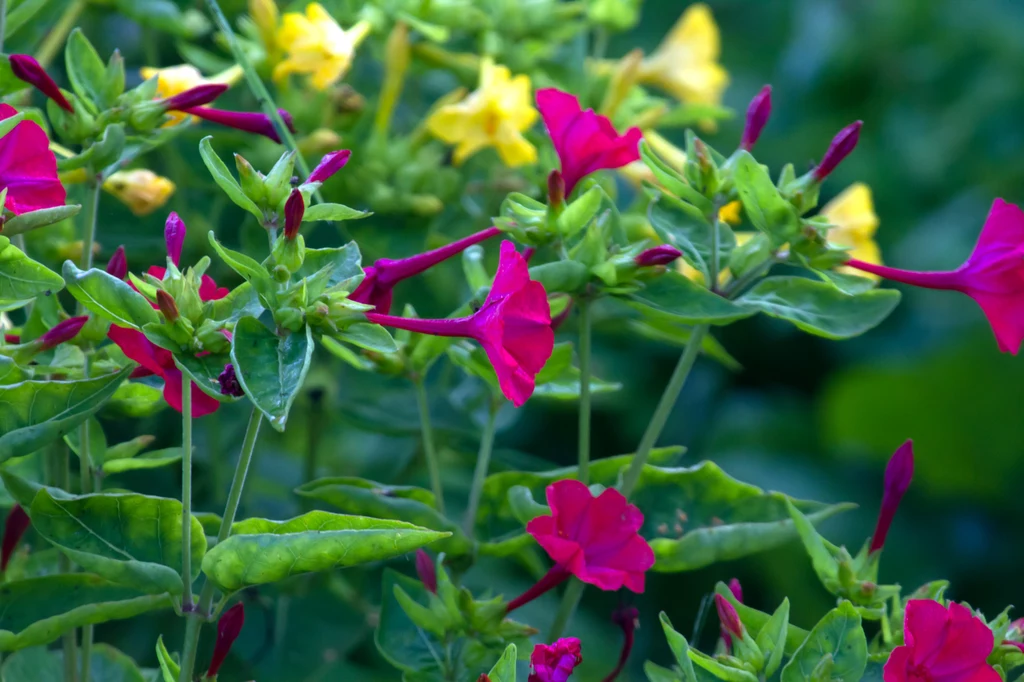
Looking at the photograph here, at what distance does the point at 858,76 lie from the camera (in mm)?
2002

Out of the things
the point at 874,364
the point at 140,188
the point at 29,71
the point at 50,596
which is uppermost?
the point at 29,71

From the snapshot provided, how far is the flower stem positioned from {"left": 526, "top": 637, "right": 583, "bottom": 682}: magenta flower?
0.13 m

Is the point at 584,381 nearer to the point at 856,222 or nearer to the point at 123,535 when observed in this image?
the point at 123,535

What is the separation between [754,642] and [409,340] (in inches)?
10.1

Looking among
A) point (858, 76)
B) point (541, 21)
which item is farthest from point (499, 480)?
point (858, 76)

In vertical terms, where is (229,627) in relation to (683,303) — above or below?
below

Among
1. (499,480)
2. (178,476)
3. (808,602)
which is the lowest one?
(808,602)

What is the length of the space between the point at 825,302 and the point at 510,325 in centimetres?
22

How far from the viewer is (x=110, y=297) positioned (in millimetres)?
455

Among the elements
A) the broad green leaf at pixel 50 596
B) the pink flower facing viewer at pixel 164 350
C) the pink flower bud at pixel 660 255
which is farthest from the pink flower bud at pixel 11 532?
the pink flower bud at pixel 660 255

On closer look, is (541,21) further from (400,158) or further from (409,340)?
(409,340)

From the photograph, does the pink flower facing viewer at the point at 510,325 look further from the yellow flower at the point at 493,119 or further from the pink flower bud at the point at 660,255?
the yellow flower at the point at 493,119

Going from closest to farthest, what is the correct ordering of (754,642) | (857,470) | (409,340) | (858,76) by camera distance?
(754,642) → (409,340) → (857,470) → (858,76)

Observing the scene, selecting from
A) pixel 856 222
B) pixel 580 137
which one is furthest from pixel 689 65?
pixel 580 137
